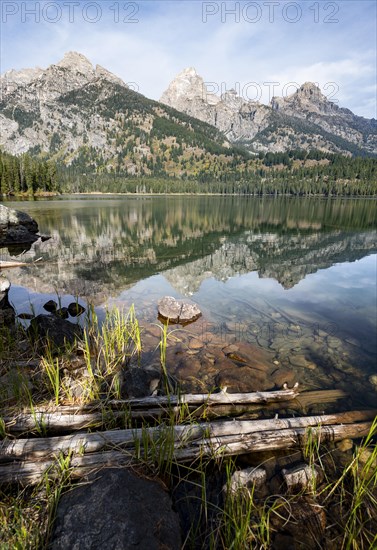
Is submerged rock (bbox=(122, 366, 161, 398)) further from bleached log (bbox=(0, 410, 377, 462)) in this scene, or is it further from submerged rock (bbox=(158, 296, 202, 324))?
submerged rock (bbox=(158, 296, 202, 324))

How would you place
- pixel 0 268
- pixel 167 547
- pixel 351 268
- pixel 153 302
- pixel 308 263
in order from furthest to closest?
pixel 308 263
pixel 351 268
pixel 0 268
pixel 153 302
pixel 167 547

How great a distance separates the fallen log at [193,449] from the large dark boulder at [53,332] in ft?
14.8

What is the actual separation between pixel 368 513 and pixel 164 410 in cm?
403

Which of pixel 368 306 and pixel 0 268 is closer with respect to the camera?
pixel 368 306

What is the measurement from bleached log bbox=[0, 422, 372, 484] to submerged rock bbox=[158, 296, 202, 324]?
25.2 feet

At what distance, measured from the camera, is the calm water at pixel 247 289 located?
1027cm

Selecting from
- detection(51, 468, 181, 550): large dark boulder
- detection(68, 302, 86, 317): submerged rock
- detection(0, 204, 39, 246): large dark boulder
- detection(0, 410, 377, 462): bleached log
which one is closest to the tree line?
detection(0, 204, 39, 246): large dark boulder

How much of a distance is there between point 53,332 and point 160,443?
5.93 metres

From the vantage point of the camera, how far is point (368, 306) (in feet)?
52.6

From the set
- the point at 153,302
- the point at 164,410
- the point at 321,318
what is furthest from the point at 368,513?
the point at 153,302

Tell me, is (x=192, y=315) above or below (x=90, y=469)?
below

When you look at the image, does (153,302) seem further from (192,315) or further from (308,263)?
(308,263)

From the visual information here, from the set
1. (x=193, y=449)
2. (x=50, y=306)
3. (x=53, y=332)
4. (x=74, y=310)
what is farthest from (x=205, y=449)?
(x=50, y=306)

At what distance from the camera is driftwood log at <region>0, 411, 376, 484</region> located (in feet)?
15.0
